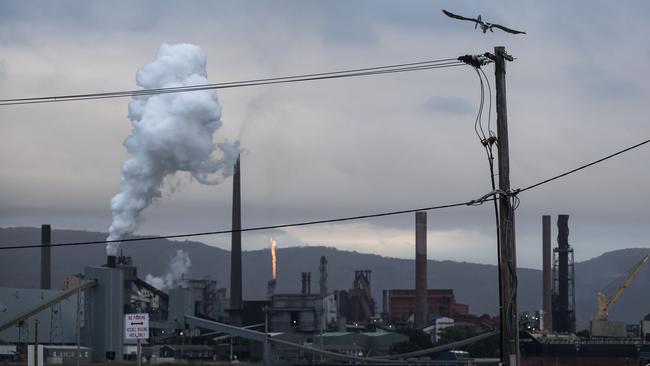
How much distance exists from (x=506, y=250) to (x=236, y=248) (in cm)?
12579

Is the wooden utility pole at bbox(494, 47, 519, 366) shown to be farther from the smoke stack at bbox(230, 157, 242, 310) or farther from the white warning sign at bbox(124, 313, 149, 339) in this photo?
the smoke stack at bbox(230, 157, 242, 310)

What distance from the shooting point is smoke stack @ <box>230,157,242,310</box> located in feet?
465

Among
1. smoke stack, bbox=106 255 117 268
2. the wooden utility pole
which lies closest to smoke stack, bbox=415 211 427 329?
smoke stack, bbox=106 255 117 268

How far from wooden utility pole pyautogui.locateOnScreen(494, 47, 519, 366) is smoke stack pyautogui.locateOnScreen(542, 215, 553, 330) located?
139 meters

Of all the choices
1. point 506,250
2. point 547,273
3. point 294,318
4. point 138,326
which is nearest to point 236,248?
point 294,318

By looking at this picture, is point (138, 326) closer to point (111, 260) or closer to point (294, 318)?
point (111, 260)

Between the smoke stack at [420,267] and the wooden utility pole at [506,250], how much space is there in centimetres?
12682

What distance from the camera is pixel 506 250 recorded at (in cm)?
2680

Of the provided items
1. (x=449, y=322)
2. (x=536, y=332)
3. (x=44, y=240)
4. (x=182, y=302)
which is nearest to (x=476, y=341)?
(x=536, y=332)

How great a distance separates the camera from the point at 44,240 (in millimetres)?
176375

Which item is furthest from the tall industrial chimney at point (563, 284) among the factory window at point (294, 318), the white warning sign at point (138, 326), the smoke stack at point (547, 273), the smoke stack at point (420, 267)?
the white warning sign at point (138, 326)

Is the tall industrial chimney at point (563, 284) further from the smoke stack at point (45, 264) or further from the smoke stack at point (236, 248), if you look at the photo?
the smoke stack at point (45, 264)

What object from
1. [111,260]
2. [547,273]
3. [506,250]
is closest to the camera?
[506,250]

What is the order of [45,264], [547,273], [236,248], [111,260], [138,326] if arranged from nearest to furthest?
[138,326] < [111,260] < [236,248] < [45,264] < [547,273]
